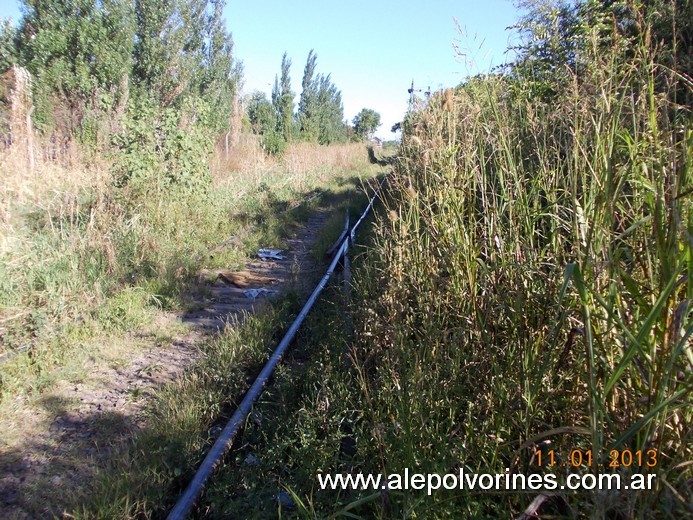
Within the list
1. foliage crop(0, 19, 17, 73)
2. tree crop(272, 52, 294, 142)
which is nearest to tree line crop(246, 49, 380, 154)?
tree crop(272, 52, 294, 142)

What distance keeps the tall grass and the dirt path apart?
1829mm

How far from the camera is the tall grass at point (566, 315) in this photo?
1.56 metres

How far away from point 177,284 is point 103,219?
5.28 ft

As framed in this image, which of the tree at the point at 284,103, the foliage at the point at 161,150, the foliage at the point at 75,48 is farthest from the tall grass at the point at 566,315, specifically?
the tree at the point at 284,103

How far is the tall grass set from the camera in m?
1.56

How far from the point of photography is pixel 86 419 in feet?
11.6

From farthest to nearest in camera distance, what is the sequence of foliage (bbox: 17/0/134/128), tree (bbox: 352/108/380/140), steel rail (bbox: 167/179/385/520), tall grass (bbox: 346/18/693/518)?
tree (bbox: 352/108/380/140), foliage (bbox: 17/0/134/128), steel rail (bbox: 167/179/385/520), tall grass (bbox: 346/18/693/518)

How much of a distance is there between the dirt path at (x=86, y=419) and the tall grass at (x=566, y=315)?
6.00ft

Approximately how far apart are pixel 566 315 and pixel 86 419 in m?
3.41

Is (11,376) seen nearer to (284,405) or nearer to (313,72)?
(284,405)

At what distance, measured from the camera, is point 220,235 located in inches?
371

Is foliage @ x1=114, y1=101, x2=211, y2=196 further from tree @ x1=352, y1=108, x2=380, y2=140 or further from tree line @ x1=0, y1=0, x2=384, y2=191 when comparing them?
tree @ x1=352, y1=108, x2=380, y2=140

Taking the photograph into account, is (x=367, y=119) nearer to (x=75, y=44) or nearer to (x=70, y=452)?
(x=75, y=44)

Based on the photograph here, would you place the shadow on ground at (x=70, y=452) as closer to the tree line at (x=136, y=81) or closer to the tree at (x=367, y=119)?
the tree line at (x=136, y=81)
